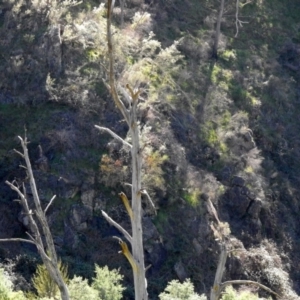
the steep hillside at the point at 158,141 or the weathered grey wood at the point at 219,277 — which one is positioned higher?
the weathered grey wood at the point at 219,277

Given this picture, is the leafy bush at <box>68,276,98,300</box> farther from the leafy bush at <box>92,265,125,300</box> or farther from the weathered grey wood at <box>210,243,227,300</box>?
the weathered grey wood at <box>210,243,227,300</box>

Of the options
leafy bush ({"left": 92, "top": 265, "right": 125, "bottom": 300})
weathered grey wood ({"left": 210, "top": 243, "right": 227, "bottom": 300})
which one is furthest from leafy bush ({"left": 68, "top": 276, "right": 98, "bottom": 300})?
weathered grey wood ({"left": 210, "top": 243, "right": 227, "bottom": 300})

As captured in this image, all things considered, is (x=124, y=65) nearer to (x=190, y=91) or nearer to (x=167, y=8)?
(x=190, y=91)

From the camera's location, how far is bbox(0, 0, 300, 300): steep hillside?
671 inches

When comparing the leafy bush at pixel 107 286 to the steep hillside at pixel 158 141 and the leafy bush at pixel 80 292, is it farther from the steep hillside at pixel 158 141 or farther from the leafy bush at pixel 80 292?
the steep hillside at pixel 158 141

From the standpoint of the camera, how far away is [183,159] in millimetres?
19875

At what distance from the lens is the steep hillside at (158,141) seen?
17031 mm

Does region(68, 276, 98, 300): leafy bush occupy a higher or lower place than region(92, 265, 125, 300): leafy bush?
higher

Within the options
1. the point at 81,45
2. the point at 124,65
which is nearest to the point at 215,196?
the point at 124,65

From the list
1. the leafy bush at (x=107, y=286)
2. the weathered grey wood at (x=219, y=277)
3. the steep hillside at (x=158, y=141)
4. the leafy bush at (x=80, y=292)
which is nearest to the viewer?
the weathered grey wood at (x=219, y=277)

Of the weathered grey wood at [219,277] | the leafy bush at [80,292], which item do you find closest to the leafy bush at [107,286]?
the leafy bush at [80,292]

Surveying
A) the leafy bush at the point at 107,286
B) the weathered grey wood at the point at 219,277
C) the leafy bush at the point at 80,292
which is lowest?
Answer: the leafy bush at the point at 107,286

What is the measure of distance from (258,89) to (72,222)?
447 inches

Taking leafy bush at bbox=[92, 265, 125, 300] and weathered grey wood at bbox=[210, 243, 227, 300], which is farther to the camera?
leafy bush at bbox=[92, 265, 125, 300]
